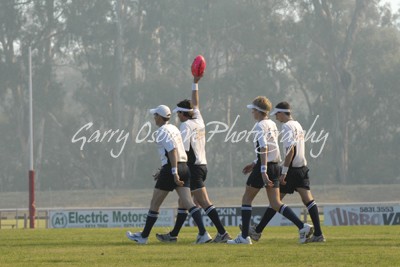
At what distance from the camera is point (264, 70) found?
71.1 m

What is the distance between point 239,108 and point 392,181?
33.0 ft

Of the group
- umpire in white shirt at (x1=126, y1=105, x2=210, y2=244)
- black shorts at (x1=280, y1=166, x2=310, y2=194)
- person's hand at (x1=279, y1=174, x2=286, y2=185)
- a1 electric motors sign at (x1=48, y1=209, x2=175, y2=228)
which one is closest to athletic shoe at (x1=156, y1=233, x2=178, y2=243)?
umpire in white shirt at (x1=126, y1=105, x2=210, y2=244)

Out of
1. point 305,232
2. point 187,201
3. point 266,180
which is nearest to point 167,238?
A: point 187,201

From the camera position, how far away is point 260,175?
584 inches

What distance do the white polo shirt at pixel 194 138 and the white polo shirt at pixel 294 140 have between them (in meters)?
1.15

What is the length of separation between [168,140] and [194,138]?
797 mm

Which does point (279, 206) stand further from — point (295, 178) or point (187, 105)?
point (187, 105)

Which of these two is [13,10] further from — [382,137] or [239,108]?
[382,137]

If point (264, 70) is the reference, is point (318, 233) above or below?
below

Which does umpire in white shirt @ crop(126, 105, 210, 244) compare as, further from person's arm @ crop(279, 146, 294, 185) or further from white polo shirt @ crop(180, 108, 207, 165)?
person's arm @ crop(279, 146, 294, 185)

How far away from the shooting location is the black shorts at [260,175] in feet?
48.6

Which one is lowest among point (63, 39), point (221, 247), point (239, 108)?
point (221, 247)

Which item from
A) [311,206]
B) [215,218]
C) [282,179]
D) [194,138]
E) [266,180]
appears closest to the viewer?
[266,180]

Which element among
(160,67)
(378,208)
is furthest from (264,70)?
(378,208)
